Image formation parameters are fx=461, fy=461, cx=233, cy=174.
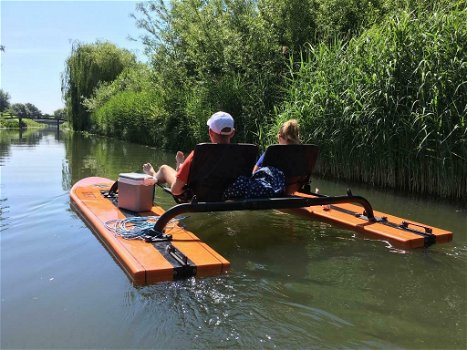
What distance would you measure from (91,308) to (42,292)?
1.75ft

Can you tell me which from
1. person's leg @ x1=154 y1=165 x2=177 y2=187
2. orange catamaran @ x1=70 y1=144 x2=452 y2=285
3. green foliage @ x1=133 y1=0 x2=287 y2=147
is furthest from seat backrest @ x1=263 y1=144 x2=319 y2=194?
green foliage @ x1=133 y1=0 x2=287 y2=147

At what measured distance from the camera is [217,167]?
4422 millimetres

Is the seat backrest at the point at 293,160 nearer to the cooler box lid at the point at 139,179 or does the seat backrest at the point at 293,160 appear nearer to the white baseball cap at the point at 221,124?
the white baseball cap at the point at 221,124

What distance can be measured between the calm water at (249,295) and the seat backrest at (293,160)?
0.58 m

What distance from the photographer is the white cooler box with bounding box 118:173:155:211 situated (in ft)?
16.4

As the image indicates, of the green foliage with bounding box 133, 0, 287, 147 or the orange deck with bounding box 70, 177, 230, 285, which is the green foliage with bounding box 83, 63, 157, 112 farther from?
the orange deck with bounding box 70, 177, 230, 285

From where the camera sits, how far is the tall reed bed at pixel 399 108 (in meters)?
6.68

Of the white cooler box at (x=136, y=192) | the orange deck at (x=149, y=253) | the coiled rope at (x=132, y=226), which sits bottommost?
the orange deck at (x=149, y=253)

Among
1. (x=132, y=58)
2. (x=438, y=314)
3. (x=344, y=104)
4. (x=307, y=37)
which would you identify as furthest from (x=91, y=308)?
(x=132, y=58)

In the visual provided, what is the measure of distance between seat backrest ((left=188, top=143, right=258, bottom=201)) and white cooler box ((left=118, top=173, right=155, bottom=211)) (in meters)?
0.72

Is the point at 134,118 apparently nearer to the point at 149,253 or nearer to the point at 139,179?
the point at 139,179

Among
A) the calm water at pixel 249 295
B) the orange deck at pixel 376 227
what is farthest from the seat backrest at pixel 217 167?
the orange deck at pixel 376 227

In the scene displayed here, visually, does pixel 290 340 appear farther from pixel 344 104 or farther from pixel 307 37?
pixel 307 37

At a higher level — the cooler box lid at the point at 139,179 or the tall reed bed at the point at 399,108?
the tall reed bed at the point at 399,108
